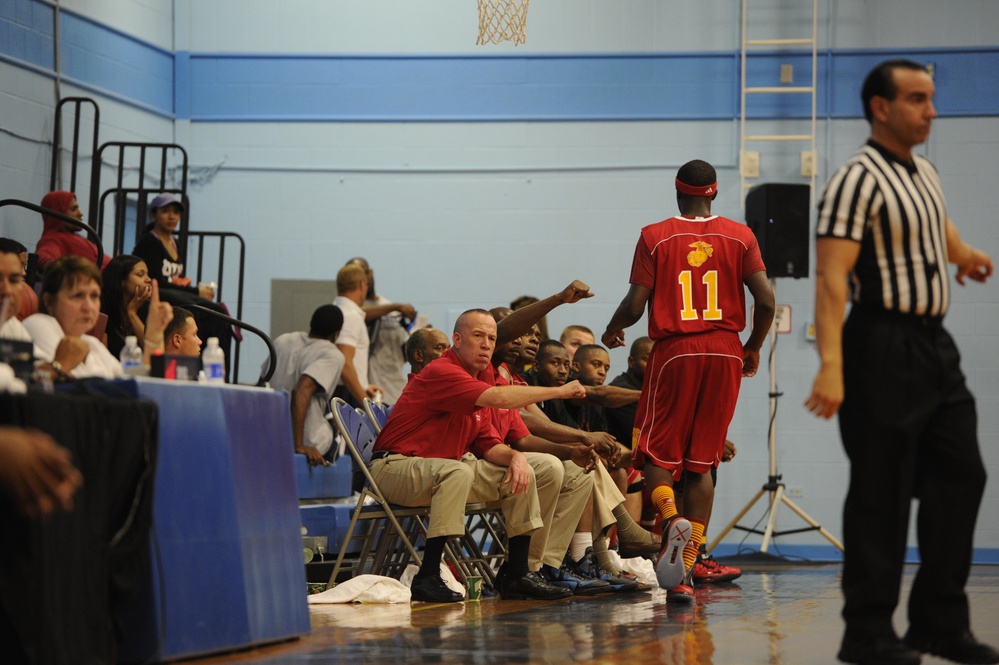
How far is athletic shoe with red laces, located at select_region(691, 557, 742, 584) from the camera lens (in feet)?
21.9

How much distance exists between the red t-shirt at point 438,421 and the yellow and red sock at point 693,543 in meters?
1.08

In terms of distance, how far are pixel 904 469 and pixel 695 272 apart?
2201 mm

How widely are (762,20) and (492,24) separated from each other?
2200mm

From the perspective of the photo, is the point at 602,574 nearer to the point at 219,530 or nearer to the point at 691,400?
the point at 691,400

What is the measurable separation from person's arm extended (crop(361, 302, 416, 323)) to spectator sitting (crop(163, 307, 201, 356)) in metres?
3.52

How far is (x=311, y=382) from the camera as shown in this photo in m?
7.28

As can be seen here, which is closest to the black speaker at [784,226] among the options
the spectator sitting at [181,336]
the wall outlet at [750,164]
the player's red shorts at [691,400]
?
the wall outlet at [750,164]

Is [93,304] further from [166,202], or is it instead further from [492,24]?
[492,24]

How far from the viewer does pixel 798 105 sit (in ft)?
32.7

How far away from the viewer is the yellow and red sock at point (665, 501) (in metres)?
5.05

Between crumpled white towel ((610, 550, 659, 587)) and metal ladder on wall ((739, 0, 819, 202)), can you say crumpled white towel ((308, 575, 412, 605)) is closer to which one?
crumpled white towel ((610, 550, 659, 587))

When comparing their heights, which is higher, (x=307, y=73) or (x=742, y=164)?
(x=307, y=73)

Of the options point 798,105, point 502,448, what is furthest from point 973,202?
point 502,448

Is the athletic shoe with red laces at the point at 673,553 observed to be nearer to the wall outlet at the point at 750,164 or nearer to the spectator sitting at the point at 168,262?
the spectator sitting at the point at 168,262
